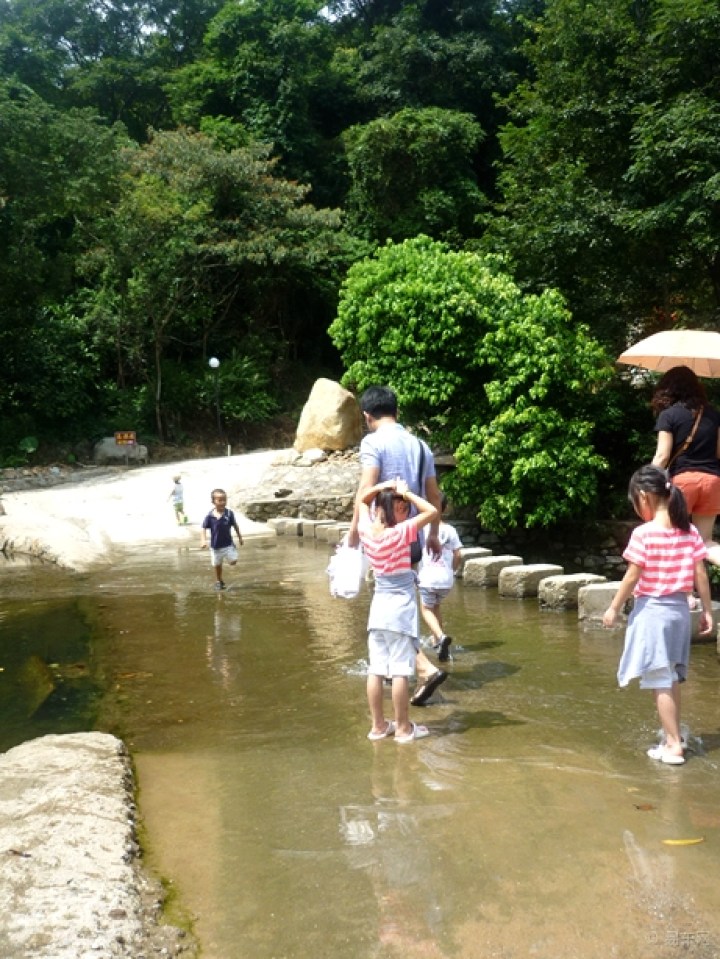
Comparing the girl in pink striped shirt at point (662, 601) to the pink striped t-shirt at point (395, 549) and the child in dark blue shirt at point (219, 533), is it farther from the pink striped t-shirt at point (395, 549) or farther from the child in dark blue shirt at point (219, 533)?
the child in dark blue shirt at point (219, 533)

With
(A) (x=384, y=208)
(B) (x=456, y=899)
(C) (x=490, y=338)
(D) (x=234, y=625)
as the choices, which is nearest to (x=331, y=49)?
(A) (x=384, y=208)

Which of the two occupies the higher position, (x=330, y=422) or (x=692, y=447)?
(x=692, y=447)

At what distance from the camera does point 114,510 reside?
19.5 metres

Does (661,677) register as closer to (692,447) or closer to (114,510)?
(692,447)

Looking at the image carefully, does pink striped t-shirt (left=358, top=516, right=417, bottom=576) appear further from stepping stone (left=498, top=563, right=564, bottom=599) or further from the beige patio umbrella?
stepping stone (left=498, top=563, right=564, bottom=599)

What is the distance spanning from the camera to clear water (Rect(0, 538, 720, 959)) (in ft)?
10.3

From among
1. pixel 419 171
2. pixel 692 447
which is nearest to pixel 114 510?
pixel 692 447

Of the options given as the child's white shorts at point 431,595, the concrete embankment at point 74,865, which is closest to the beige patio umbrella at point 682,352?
the child's white shorts at point 431,595

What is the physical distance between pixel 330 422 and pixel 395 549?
17.7 metres

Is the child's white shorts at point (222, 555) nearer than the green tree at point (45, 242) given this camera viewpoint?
Yes

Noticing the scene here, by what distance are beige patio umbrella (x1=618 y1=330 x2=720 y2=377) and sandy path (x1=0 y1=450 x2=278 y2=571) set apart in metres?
8.68

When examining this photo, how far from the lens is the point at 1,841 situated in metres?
3.57

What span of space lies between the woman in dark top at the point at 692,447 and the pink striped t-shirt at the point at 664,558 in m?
1.58

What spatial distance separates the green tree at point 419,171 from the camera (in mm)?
29422
